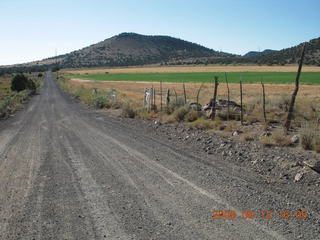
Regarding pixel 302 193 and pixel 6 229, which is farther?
pixel 302 193

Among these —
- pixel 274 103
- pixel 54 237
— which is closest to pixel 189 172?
pixel 54 237

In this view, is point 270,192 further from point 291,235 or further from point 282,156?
point 282,156

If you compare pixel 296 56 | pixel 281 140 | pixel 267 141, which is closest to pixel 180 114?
pixel 267 141

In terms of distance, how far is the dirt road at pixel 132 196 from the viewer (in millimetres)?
4676

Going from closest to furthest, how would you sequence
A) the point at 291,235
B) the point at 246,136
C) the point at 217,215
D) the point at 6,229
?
the point at 291,235 → the point at 6,229 → the point at 217,215 → the point at 246,136

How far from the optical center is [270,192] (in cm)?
618

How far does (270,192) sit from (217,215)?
1.72m

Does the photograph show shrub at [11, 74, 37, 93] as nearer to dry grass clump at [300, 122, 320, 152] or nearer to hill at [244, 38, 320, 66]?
dry grass clump at [300, 122, 320, 152]

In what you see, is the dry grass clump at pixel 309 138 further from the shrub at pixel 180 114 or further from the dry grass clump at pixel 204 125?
the shrub at pixel 180 114

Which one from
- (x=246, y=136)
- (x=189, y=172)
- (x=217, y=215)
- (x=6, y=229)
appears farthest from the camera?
(x=246, y=136)
